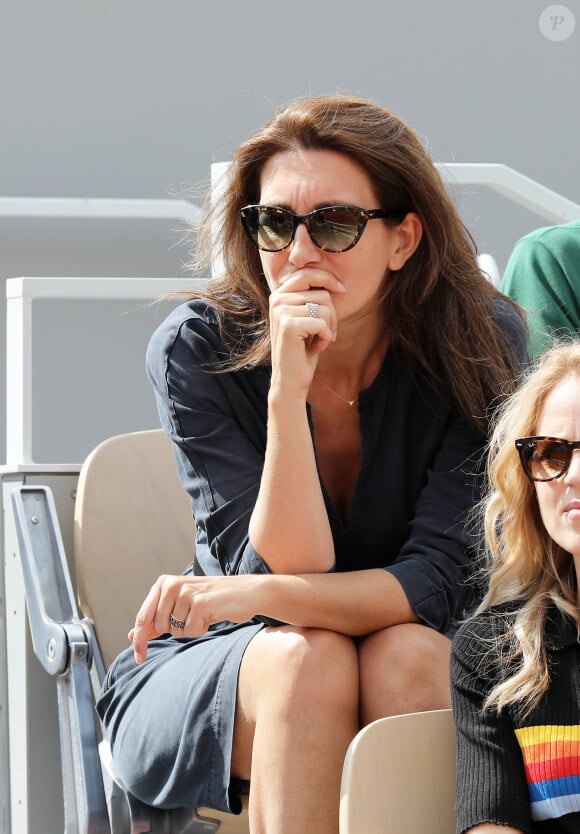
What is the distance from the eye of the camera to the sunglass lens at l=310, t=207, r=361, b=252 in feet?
5.09

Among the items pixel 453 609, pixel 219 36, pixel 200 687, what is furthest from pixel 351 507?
pixel 219 36

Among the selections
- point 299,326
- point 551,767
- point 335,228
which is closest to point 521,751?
point 551,767

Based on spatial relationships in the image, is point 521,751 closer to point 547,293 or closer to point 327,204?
point 327,204

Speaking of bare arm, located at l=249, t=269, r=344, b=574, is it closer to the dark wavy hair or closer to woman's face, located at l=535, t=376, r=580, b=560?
the dark wavy hair

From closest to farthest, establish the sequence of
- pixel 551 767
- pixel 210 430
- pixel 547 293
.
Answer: pixel 551 767 < pixel 210 430 < pixel 547 293

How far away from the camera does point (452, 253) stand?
1717 millimetres

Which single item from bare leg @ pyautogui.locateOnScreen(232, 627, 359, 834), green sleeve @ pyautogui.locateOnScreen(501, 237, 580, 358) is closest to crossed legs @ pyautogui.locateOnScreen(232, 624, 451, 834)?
bare leg @ pyautogui.locateOnScreen(232, 627, 359, 834)

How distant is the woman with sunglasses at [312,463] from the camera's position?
137 cm

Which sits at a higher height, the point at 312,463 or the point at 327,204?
the point at 327,204

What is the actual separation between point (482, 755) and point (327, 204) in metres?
0.71

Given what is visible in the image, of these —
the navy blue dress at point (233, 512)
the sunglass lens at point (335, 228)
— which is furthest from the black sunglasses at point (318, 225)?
the navy blue dress at point (233, 512)

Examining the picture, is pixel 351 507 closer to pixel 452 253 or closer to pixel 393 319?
pixel 393 319

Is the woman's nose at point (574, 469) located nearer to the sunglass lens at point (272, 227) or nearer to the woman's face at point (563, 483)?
the woman's face at point (563, 483)

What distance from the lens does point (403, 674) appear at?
1.37 meters
